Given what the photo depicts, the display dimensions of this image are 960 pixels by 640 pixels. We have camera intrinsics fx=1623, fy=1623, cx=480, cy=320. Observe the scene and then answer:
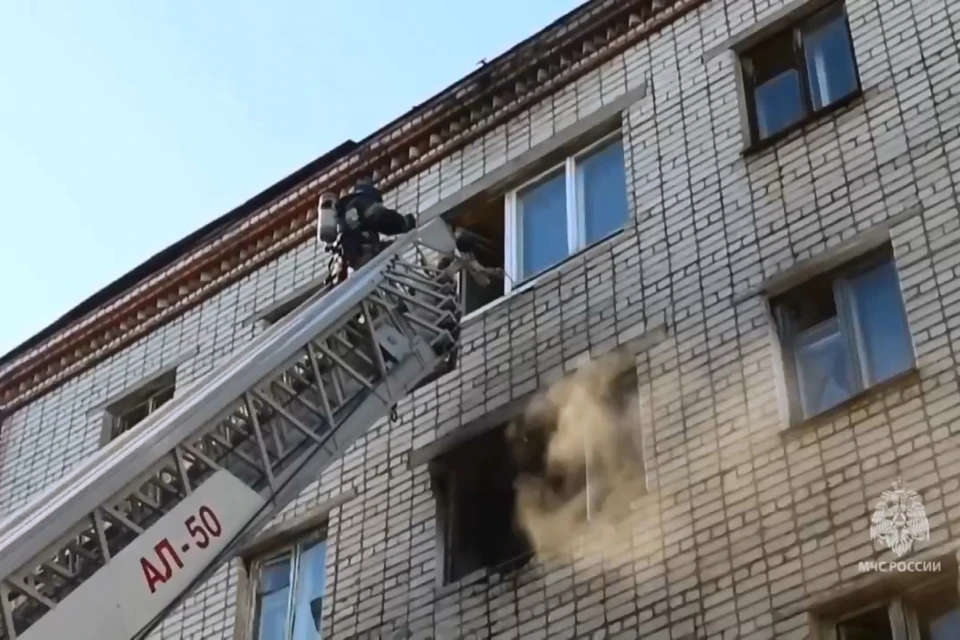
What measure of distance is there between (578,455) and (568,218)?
2.42 metres

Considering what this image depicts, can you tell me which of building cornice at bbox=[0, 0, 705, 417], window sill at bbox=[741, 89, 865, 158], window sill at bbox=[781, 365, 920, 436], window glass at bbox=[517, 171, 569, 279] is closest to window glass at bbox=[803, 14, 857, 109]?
window sill at bbox=[741, 89, 865, 158]

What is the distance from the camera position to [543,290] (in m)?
12.7

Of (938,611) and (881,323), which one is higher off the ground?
(881,323)

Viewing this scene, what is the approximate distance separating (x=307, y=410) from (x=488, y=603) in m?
1.95

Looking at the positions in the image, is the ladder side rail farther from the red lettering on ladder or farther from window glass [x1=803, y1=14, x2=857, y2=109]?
window glass [x1=803, y1=14, x2=857, y2=109]

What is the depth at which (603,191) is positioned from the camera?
13.3m

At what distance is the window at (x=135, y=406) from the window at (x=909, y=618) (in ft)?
27.7

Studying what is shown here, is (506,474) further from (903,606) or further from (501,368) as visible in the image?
(903,606)

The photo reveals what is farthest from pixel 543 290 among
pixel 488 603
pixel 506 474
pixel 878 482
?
pixel 878 482

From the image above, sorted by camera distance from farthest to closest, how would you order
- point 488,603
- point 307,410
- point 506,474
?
point 506,474, point 488,603, point 307,410

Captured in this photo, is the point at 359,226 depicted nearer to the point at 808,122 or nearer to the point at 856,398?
the point at 808,122

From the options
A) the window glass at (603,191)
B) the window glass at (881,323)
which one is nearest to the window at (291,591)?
the window glass at (603,191)

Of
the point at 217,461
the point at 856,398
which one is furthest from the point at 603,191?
the point at 217,461

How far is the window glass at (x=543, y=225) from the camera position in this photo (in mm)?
13289
